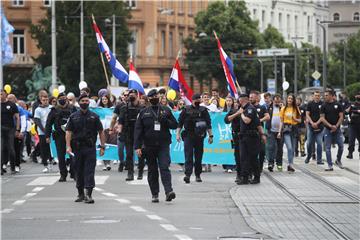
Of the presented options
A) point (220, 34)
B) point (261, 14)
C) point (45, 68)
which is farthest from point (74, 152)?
point (261, 14)

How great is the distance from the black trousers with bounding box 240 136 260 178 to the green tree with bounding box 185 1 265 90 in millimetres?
65090

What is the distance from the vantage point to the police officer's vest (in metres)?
20.1

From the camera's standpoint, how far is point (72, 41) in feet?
219

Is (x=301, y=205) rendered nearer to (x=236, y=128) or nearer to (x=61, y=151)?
(x=236, y=128)

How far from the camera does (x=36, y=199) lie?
672 inches

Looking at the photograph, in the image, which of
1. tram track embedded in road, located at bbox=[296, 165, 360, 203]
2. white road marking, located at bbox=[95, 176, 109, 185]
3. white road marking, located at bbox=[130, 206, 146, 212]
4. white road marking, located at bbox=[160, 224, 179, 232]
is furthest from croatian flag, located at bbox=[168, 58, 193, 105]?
white road marking, located at bbox=[160, 224, 179, 232]

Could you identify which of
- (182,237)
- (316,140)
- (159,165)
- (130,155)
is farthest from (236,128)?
(182,237)

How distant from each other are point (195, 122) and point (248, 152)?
1.21m

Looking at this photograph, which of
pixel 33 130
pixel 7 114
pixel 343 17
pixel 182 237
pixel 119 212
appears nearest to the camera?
pixel 182 237

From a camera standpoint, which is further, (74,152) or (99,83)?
(99,83)

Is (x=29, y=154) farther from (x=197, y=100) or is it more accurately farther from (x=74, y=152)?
(x=74, y=152)

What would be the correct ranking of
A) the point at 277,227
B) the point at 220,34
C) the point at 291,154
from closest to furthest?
the point at 277,227 < the point at 291,154 < the point at 220,34

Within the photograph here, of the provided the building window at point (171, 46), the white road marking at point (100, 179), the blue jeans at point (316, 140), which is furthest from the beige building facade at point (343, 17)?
the white road marking at point (100, 179)

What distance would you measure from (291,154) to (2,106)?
20.9 ft
